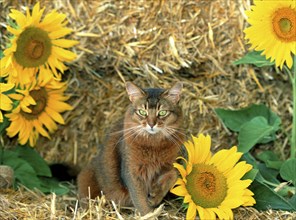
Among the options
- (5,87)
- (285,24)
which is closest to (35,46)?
(5,87)

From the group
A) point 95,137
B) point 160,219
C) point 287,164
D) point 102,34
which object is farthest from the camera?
point 95,137

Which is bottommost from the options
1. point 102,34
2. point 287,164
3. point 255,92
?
point 287,164

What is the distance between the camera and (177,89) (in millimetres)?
3012

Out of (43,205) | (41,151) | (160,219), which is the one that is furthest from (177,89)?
(41,151)

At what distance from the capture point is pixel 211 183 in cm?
292

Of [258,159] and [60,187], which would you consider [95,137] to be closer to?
[60,187]

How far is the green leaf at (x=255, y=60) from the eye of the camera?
3.18m

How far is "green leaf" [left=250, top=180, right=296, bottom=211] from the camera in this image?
300cm

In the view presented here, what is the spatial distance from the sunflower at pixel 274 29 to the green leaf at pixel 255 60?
A: 103mm

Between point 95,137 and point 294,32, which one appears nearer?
point 294,32

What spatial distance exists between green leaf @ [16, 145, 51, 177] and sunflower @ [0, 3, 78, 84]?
1.50 feet

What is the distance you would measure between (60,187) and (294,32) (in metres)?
1.38

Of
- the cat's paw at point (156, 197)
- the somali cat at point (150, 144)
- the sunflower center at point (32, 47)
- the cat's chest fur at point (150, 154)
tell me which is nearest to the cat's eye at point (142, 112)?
the somali cat at point (150, 144)

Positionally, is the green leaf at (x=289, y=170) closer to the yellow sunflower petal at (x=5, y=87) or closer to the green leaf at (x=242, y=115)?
the green leaf at (x=242, y=115)
